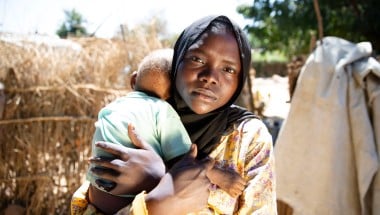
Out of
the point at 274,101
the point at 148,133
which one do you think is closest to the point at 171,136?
the point at 148,133

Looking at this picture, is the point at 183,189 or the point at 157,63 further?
the point at 157,63

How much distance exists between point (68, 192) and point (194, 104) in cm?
457

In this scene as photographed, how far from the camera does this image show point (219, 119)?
172 centimetres

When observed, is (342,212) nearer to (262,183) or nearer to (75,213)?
(262,183)

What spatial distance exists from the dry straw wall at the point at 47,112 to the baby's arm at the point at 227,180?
166 inches

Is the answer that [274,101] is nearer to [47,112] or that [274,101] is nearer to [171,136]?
[47,112]

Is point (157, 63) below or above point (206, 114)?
above

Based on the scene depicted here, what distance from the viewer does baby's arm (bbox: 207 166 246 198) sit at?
1.48 metres

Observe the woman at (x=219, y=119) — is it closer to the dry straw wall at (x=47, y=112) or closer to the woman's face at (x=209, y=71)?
the woman's face at (x=209, y=71)

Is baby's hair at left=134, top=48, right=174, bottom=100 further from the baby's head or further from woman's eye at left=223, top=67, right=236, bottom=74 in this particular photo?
woman's eye at left=223, top=67, right=236, bottom=74

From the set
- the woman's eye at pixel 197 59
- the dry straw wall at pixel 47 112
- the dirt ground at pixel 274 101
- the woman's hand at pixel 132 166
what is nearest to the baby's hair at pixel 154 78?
the woman's eye at pixel 197 59

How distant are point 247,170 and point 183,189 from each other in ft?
1.09

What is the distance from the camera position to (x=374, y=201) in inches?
120

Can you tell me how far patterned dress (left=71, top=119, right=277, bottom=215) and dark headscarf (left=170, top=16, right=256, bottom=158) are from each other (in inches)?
1.6
